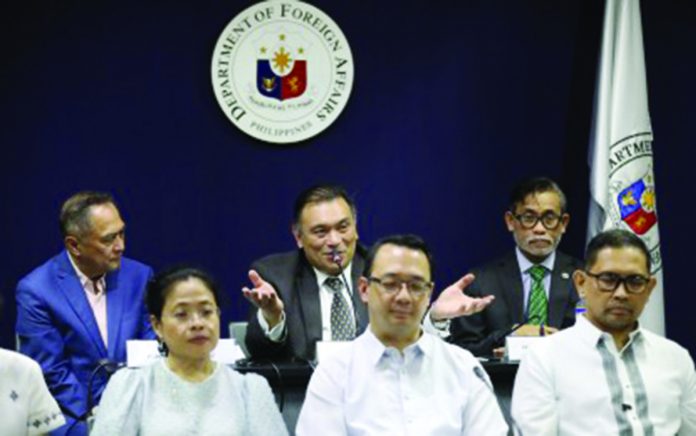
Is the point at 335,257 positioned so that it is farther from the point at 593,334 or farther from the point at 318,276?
the point at 593,334

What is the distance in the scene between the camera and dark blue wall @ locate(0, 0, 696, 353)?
5809 mm

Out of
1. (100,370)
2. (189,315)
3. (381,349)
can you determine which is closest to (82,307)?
(100,370)

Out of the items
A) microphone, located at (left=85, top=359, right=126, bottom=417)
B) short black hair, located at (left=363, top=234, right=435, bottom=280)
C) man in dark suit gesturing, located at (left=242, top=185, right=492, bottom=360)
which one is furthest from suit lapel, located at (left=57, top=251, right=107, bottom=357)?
short black hair, located at (left=363, top=234, right=435, bottom=280)

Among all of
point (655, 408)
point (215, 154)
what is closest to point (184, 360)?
point (655, 408)

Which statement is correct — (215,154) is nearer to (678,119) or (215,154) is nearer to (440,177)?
(440,177)

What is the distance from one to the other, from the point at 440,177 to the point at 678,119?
1267 millimetres

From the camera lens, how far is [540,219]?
17.1 ft

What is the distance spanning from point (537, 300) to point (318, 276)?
987 mm

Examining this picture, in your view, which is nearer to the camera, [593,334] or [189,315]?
[189,315]

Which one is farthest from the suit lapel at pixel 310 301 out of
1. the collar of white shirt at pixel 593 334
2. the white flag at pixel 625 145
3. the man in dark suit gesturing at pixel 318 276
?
the white flag at pixel 625 145

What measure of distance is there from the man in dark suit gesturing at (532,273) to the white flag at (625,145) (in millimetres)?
616

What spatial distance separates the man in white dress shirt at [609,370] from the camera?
3.81 meters

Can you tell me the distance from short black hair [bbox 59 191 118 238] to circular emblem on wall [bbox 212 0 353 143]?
1.29 metres

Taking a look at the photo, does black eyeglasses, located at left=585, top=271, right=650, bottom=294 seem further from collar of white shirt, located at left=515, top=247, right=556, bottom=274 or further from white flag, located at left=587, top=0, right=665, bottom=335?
white flag, located at left=587, top=0, right=665, bottom=335
